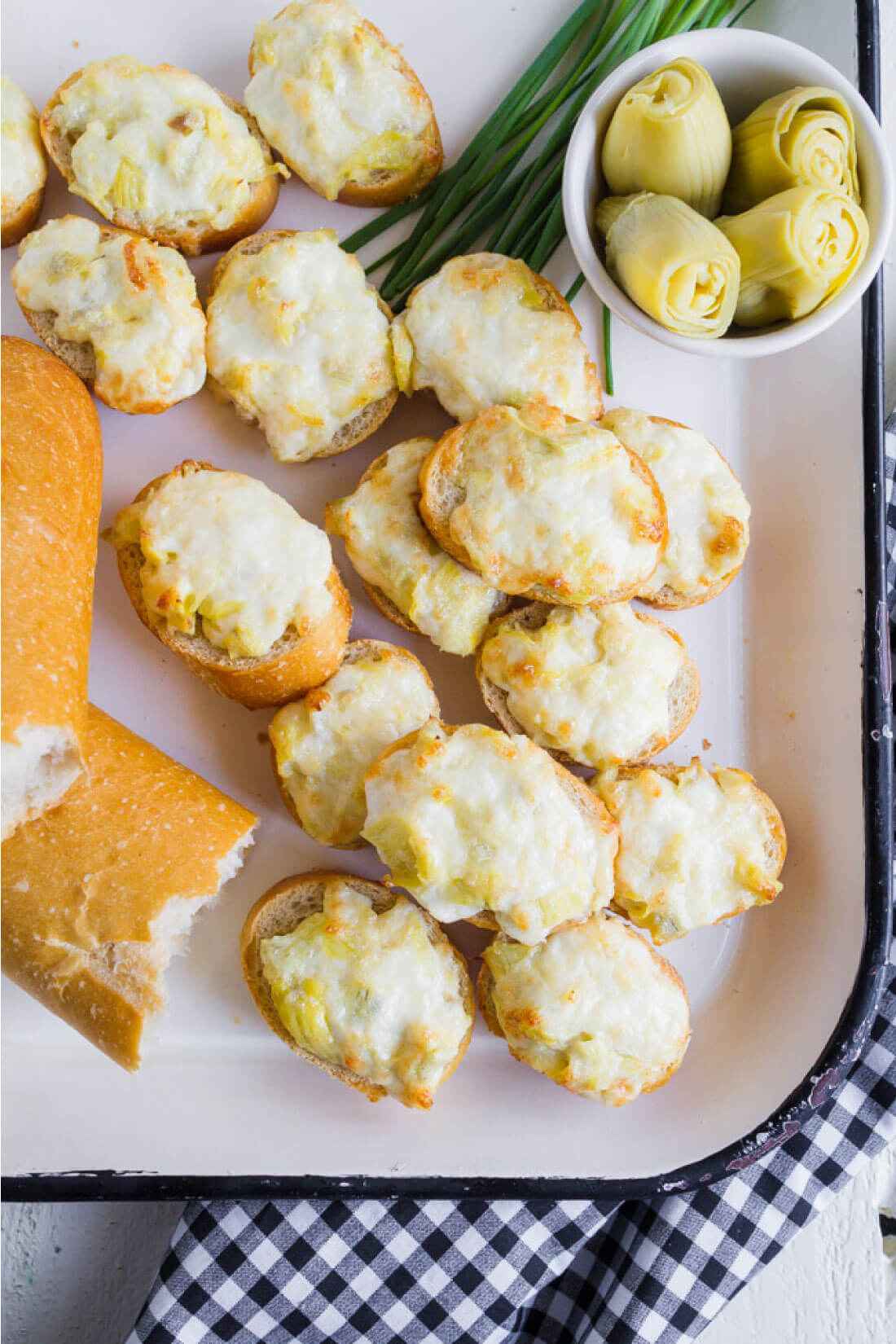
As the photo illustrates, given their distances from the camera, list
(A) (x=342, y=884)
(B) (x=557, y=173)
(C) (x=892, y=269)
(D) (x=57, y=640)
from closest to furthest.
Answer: (D) (x=57, y=640), (A) (x=342, y=884), (B) (x=557, y=173), (C) (x=892, y=269)

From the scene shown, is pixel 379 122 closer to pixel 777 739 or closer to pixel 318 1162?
pixel 777 739

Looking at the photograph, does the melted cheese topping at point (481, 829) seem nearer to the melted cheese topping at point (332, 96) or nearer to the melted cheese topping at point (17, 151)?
the melted cheese topping at point (332, 96)

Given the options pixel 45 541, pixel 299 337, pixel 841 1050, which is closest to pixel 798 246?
pixel 299 337

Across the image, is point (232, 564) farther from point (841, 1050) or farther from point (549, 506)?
point (841, 1050)

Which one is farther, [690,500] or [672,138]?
[690,500]

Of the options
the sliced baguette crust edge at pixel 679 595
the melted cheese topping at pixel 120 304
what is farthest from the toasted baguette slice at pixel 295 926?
the melted cheese topping at pixel 120 304

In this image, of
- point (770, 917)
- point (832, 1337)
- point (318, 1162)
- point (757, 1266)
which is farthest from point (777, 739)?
point (832, 1337)
